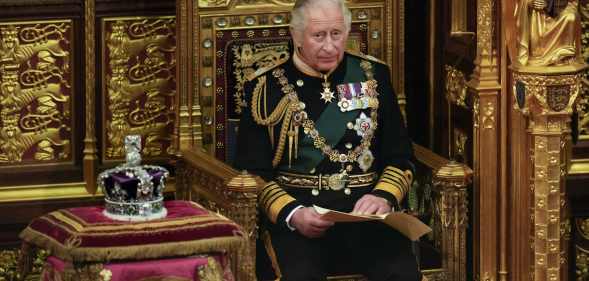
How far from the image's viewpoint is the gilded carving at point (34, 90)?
33.5 feet

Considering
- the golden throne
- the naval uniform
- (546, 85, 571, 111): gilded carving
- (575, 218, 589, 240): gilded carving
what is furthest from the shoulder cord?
(575, 218, 589, 240): gilded carving

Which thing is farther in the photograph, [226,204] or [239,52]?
[239,52]

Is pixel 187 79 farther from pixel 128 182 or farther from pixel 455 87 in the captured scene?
pixel 128 182

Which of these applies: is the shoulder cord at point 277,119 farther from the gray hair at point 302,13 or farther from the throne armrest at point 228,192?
the gray hair at point 302,13

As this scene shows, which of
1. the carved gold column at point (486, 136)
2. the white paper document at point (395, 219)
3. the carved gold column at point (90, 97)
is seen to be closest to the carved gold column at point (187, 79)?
the carved gold column at point (90, 97)

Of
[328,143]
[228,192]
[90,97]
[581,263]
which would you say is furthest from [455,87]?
[90,97]

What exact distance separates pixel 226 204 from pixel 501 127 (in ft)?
4.16

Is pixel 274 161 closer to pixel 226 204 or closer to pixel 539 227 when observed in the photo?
pixel 226 204

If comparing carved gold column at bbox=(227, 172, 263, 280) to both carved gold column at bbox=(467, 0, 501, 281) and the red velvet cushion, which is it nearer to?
the red velvet cushion

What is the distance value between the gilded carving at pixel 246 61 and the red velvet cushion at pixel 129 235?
145 centimetres

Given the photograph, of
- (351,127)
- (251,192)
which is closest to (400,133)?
(351,127)

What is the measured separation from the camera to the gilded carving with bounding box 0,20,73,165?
33.5 ft

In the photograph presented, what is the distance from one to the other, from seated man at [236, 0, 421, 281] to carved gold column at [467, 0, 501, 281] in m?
0.33

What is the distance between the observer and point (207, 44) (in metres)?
10.1
